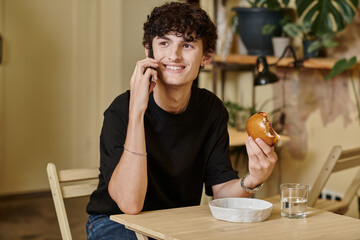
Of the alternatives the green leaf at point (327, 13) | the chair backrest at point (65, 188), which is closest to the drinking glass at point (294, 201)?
the chair backrest at point (65, 188)

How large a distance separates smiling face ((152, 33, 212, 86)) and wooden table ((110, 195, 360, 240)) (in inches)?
16.2

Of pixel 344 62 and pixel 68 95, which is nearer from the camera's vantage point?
pixel 344 62

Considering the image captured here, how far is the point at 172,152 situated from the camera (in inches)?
71.7

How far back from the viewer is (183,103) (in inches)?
74.2

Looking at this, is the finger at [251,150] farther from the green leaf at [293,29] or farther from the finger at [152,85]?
the green leaf at [293,29]

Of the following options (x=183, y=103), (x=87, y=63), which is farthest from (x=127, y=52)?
(x=183, y=103)

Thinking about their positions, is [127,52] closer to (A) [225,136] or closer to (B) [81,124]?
(B) [81,124]

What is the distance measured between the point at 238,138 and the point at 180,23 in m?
1.67

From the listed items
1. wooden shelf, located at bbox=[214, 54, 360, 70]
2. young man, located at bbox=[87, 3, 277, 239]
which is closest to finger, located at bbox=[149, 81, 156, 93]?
young man, located at bbox=[87, 3, 277, 239]

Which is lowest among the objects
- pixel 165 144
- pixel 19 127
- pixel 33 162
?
pixel 33 162

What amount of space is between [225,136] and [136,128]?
432mm

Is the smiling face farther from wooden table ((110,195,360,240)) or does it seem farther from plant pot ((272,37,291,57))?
plant pot ((272,37,291,57))

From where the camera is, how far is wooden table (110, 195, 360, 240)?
4.59ft

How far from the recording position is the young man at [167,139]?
1.66 m
